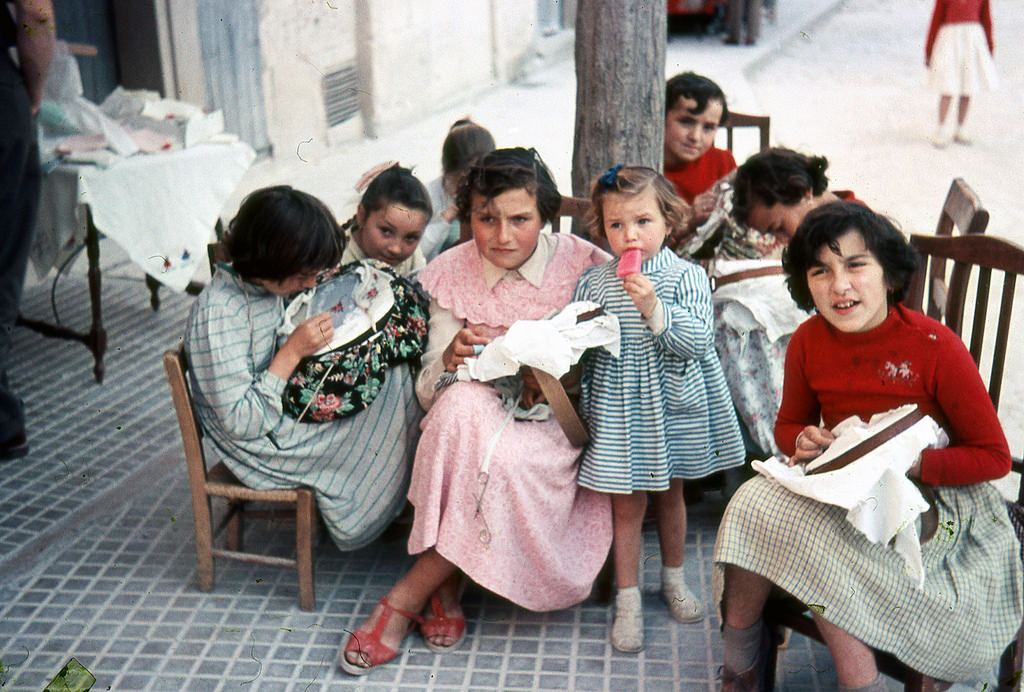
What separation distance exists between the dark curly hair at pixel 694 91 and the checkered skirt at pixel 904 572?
185cm

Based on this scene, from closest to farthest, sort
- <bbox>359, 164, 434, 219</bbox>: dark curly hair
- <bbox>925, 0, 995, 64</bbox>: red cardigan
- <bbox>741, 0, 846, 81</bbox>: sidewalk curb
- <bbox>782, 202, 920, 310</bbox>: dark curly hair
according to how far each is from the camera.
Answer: <bbox>782, 202, 920, 310</bbox>: dark curly hair
<bbox>359, 164, 434, 219</bbox>: dark curly hair
<bbox>925, 0, 995, 64</bbox>: red cardigan
<bbox>741, 0, 846, 81</bbox>: sidewalk curb

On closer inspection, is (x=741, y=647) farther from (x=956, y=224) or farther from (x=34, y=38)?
(x=34, y=38)

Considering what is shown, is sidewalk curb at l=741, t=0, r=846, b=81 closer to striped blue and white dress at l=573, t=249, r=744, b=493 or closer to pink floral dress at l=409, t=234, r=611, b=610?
striped blue and white dress at l=573, t=249, r=744, b=493

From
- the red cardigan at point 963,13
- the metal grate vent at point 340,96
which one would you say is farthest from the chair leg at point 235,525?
the red cardigan at point 963,13

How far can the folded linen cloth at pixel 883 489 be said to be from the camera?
2.04 meters

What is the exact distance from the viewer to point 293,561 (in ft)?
9.46

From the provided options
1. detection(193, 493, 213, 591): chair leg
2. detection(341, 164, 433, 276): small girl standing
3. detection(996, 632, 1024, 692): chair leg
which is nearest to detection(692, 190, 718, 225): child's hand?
detection(341, 164, 433, 276): small girl standing

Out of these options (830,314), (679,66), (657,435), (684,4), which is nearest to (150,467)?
(657,435)

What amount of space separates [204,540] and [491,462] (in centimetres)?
89

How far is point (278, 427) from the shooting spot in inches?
108

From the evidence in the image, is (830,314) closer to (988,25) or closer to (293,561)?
(293,561)

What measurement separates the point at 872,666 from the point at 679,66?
1068 cm

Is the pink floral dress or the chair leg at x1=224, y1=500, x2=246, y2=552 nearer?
the pink floral dress

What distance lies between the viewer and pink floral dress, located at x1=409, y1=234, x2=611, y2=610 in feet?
8.59
